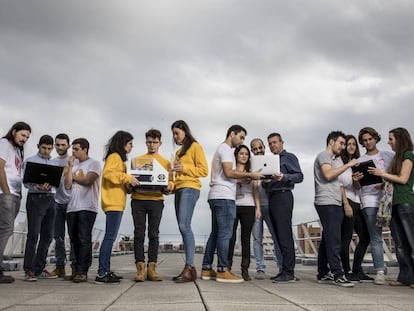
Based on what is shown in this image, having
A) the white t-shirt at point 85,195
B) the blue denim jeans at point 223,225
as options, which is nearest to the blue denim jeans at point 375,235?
the blue denim jeans at point 223,225

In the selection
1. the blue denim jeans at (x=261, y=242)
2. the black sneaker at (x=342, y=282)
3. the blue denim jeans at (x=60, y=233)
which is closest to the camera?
the black sneaker at (x=342, y=282)

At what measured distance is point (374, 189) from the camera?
5238 millimetres

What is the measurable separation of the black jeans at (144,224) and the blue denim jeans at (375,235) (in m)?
2.39

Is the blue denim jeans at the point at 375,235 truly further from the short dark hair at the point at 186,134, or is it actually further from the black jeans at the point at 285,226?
the short dark hair at the point at 186,134

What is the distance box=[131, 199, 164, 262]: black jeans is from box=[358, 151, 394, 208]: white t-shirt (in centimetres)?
237

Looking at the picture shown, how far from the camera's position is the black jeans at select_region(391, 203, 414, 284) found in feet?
15.4

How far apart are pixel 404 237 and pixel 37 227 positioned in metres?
4.03

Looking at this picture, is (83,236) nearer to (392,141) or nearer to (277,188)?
(277,188)

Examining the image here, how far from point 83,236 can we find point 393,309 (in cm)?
323

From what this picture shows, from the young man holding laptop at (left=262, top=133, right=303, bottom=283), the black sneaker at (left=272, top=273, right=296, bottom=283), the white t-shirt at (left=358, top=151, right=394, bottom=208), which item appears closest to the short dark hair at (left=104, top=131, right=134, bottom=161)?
the young man holding laptop at (left=262, top=133, right=303, bottom=283)

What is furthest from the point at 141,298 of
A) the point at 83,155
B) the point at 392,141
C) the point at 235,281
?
the point at 392,141

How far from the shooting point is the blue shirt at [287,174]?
5000 mm

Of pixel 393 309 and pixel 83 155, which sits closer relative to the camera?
pixel 393 309

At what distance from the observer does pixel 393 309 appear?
2.85 meters
